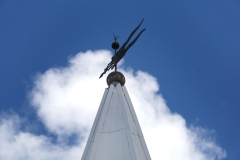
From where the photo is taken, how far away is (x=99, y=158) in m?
10.6

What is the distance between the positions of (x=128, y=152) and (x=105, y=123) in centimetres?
190

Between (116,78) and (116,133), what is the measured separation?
3496mm

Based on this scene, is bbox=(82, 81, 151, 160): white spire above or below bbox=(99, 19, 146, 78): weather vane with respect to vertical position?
below

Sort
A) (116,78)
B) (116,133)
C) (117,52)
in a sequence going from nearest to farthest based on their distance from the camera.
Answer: (116,133) → (116,78) → (117,52)

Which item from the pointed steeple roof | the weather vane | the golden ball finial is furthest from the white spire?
the weather vane

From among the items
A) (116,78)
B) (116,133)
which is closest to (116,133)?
(116,133)

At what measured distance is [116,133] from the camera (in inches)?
452

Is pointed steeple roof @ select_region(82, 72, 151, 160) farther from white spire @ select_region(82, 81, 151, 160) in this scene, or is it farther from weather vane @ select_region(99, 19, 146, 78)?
weather vane @ select_region(99, 19, 146, 78)

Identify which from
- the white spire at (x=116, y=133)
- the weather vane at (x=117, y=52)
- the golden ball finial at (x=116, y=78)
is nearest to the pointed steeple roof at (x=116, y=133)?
the white spire at (x=116, y=133)

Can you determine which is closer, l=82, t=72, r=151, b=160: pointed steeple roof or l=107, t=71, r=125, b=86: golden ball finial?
l=82, t=72, r=151, b=160: pointed steeple roof

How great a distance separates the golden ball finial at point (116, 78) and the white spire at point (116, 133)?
0.88 metres

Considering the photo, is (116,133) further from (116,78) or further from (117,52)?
(117,52)

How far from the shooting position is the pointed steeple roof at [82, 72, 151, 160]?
10.6 m

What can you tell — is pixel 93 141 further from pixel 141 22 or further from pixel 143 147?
pixel 141 22
